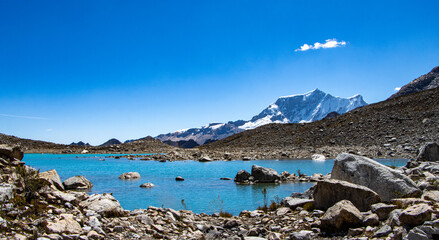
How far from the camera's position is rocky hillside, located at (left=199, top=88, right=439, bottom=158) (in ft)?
196

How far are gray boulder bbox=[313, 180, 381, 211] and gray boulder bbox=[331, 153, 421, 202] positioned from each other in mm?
1042

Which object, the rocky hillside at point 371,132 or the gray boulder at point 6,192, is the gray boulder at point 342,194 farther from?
the rocky hillside at point 371,132

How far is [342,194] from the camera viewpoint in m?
12.0

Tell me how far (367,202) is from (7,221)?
463 inches

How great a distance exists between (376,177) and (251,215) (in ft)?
18.9

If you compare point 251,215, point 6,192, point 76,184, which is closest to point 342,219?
point 251,215

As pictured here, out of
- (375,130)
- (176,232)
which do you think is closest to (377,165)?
(176,232)

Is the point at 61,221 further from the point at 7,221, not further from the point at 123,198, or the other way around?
the point at 123,198

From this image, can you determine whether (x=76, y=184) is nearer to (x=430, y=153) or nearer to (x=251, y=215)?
(x=251, y=215)

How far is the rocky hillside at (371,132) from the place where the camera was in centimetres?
5988

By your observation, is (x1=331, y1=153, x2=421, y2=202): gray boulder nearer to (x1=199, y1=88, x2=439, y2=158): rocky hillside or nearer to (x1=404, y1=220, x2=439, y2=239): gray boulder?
(x1=404, y1=220, x2=439, y2=239): gray boulder

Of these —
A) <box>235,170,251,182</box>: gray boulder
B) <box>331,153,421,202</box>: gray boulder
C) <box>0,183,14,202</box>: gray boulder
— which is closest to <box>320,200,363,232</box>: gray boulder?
<box>331,153,421,202</box>: gray boulder

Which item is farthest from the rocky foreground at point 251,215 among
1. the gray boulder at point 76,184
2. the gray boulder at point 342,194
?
the gray boulder at point 76,184

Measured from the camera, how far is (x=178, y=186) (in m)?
26.5
